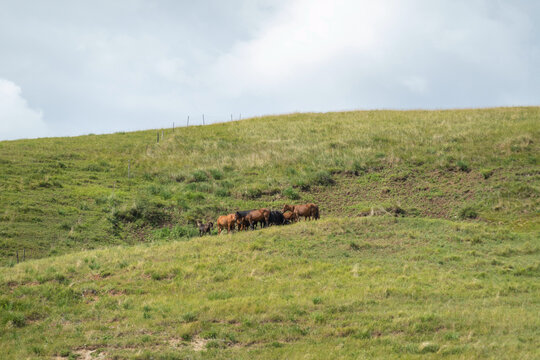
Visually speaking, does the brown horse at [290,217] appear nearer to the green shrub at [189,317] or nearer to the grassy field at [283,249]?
the grassy field at [283,249]

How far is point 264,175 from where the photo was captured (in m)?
38.3

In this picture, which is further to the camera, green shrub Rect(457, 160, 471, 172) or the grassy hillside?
green shrub Rect(457, 160, 471, 172)

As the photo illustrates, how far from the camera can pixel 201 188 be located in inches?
1412

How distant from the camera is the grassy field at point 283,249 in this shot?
39.0 ft

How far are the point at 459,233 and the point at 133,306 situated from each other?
596 inches

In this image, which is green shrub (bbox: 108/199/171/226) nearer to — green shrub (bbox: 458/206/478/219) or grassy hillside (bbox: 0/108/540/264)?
grassy hillside (bbox: 0/108/540/264)

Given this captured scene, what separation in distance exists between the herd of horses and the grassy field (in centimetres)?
181

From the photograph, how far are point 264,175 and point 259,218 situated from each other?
14.1 m

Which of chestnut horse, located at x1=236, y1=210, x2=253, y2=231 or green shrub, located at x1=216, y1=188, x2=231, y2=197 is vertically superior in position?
green shrub, located at x1=216, y1=188, x2=231, y2=197

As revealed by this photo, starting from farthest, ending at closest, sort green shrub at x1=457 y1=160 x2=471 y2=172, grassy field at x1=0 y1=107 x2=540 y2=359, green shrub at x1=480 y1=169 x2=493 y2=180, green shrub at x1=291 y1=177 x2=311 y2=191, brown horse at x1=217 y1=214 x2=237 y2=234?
1. green shrub at x1=291 y1=177 x2=311 y2=191
2. green shrub at x1=457 y1=160 x2=471 y2=172
3. green shrub at x1=480 y1=169 x2=493 y2=180
4. brown horse at x1=217 y1=214 x2=237 y2=234
5. grassy field at x1=0 y1=107 x2=540 y2=359

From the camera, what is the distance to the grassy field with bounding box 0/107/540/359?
11.9m

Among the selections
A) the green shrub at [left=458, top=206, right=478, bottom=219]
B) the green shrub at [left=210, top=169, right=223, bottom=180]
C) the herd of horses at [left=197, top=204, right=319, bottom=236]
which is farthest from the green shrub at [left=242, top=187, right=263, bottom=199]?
the green shrub at [left=458, top=206, right=478, bottom=219]

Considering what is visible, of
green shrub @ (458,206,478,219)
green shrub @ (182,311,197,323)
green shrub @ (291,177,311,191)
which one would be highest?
green shrub @ (291,177,311,191)

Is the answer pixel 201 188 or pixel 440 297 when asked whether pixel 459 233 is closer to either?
pixel 440 297
